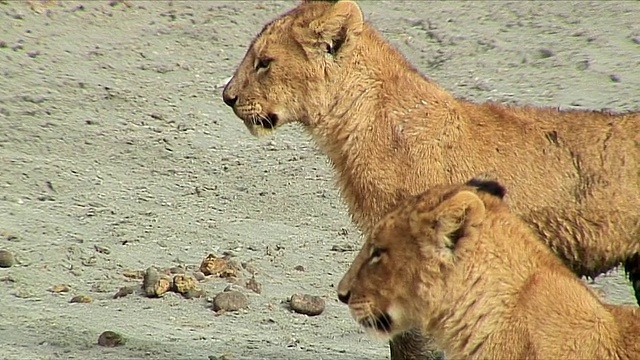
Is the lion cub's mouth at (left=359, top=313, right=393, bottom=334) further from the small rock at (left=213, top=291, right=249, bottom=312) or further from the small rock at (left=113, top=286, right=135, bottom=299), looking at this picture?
the small rock at (left=113, top=286, right=135, bottom=299)

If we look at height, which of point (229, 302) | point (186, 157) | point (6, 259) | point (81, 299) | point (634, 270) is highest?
point (634, 270)

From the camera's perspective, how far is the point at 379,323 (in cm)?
601

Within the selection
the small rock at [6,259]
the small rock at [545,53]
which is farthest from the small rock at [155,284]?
the small rock at [545,53]

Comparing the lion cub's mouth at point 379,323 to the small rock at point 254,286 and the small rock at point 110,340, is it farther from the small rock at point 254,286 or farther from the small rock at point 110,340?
the small rock at point 254,286

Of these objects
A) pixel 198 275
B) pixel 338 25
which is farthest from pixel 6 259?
pixel 338 25

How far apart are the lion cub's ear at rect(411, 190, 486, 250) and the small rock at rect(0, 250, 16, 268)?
12.3 feet

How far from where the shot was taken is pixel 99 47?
508 inches

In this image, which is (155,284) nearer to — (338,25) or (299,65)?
(299,65)

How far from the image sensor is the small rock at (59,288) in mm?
8648

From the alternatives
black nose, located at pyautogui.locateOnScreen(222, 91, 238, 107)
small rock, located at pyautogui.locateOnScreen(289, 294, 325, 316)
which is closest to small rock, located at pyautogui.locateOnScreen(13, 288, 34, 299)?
small rock, located at pyautogui.locateOnScreen(289, 294, 325, 316)

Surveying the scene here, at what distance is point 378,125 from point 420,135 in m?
0.21

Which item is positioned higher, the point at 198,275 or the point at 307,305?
the point at 307,305

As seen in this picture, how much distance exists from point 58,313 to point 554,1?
689 centimetres

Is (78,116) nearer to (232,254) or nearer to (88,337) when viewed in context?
(232,254)
